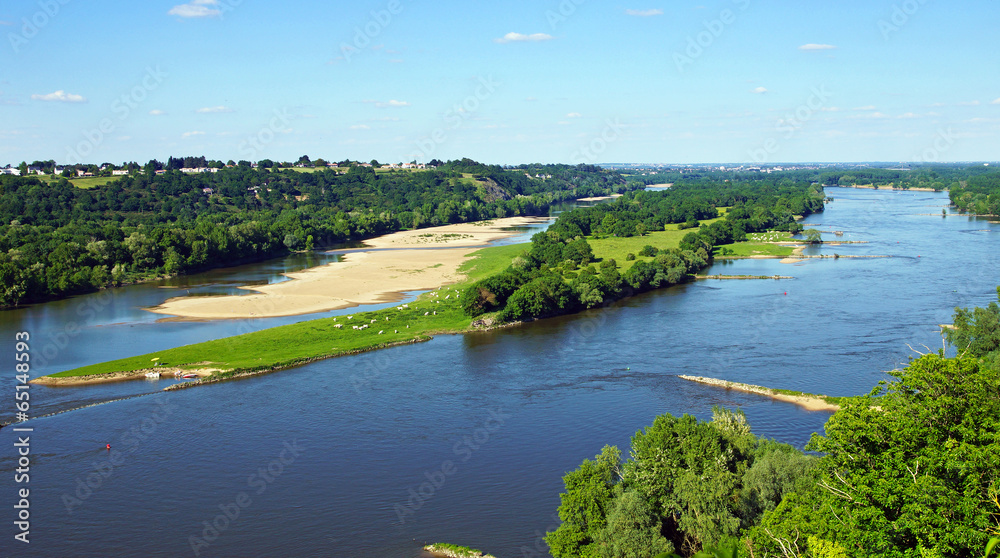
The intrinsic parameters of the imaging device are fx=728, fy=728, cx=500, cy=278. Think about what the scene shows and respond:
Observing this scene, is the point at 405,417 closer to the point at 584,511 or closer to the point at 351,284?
the point at 584,511

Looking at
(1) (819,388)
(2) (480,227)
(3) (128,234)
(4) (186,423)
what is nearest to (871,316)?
(1) (819,388)

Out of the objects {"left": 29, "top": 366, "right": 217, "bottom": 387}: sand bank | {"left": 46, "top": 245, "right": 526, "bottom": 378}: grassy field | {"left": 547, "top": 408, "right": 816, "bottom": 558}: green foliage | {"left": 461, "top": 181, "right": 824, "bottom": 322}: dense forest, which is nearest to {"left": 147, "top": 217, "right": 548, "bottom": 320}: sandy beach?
{"left": 46, "top": 245, "right": 526, "bottom": 378}: grassy field

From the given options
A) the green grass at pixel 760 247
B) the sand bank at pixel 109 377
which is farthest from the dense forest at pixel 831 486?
the green grass at pixel 760 247

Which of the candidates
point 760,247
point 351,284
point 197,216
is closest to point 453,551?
point 351,284

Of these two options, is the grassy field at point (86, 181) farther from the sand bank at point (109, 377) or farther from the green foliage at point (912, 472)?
the green foliage at point (912, 472)

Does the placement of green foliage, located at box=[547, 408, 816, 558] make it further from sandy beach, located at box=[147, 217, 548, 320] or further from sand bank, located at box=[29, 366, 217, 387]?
sandy beach, located at box=[147, 217, 548, 320]
